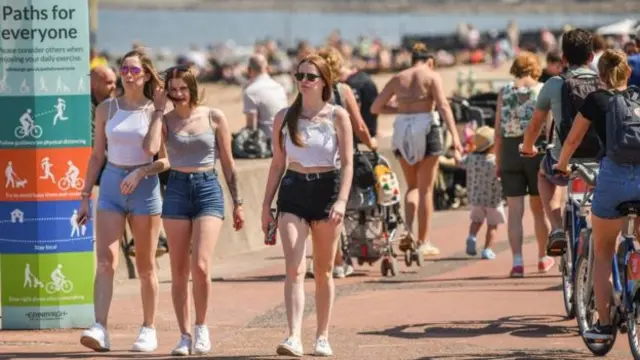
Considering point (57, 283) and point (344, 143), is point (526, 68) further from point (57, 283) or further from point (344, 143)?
point (57, 283)

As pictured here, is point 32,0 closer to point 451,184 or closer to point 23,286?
point 23,286

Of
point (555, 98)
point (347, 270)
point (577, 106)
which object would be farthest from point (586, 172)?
point (347, 270)

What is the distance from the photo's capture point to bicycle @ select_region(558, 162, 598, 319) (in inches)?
429

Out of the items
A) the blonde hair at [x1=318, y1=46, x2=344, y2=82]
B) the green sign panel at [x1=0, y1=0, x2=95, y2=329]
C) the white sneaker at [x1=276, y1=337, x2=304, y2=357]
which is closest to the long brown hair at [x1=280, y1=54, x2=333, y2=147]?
the white sneaker at [x1=276, y1=337, x2=304, y2=357]

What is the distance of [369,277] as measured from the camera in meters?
14.7

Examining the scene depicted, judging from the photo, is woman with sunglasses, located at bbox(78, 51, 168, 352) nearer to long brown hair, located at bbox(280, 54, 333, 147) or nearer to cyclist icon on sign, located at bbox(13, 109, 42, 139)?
long brown hair, located at bbox(280, 54, 333, 147)

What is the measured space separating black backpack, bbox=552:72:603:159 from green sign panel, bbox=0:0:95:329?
307cm

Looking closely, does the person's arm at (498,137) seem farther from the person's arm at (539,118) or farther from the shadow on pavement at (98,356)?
the shadow on pavement at (98,356)

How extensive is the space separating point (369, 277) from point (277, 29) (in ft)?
537

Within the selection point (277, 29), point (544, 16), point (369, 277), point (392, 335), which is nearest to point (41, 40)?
point (392, 335)

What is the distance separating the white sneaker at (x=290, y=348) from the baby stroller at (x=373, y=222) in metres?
4.11

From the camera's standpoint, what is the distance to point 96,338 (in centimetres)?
1076

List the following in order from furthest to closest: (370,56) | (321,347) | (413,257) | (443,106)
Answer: (370,56) < (443,106) < (413,257) < (321,347)

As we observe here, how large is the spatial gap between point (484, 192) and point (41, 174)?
533 centimetres
